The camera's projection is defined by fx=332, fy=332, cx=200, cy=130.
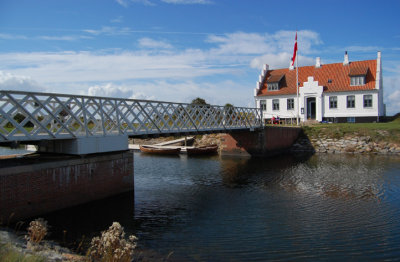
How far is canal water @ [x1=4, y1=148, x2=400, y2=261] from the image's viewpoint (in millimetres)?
10648

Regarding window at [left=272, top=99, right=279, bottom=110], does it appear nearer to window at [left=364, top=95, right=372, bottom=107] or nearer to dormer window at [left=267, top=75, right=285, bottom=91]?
dormer window at [left=267, top=75, right=285, bottom=91]

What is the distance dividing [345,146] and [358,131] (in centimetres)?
245

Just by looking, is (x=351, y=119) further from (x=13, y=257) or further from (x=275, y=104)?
(x=13, y=257)

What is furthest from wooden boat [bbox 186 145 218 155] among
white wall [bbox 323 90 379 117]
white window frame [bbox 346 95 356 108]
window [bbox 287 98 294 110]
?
white window frame [bbox 346 95 356 108]

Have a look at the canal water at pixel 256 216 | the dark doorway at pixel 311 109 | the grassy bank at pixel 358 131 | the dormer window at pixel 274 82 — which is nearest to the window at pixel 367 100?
the grassy bank at pixel 358 131

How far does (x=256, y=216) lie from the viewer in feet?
46.0

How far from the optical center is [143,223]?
43.8 ft

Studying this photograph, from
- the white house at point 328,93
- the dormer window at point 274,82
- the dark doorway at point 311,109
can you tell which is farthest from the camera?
the dormer window at point 274,82

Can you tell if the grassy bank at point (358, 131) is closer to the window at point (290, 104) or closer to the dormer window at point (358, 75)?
the dormer window at point (358, 75)

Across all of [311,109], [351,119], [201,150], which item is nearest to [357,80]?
[351,119]

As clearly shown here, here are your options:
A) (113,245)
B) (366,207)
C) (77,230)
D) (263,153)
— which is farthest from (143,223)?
(263,153)

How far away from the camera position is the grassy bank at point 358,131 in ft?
117

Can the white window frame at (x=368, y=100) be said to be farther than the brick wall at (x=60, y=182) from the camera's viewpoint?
Yes

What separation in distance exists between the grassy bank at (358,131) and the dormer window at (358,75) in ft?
24.0
